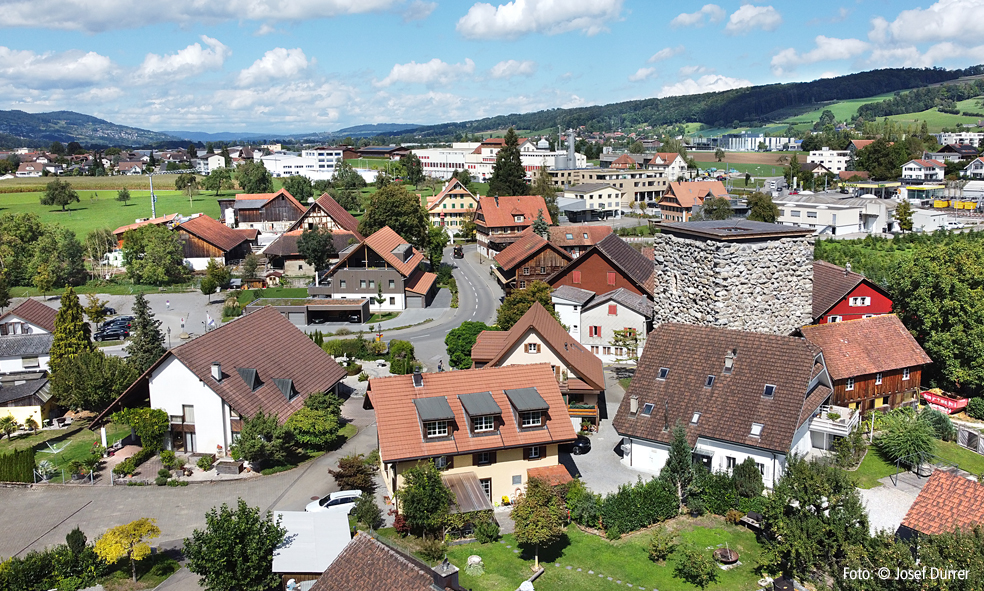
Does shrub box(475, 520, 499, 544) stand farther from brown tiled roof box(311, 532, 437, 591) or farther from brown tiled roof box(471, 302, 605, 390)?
brown tiled roof box(471, 302, 605, 390)

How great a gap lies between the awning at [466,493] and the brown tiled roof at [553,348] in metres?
9.78

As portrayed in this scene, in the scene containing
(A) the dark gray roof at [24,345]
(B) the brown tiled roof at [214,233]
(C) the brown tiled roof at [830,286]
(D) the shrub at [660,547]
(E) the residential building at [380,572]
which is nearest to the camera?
(E) the residential building at [380,572]

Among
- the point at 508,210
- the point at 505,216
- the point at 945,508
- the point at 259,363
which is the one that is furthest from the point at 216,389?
the point at 508,210

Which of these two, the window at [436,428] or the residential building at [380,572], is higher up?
the residential building at [380,572]

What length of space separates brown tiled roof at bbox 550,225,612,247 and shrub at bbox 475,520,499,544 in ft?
159

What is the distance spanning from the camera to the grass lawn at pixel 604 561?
23281 millimetres

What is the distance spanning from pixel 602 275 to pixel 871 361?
830 inches

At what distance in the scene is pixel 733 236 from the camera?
1571 inches

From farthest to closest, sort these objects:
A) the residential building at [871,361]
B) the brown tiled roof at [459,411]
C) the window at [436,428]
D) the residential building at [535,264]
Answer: the residential building at [535,264], the residential building at [871,361], the window at [436,428], the brown tiled roof at [459,411]

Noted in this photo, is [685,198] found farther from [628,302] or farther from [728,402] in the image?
[728,402]

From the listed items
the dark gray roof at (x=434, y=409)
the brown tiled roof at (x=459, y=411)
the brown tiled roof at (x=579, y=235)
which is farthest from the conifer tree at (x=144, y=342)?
the brown tiled roof at (x=579, y=235)

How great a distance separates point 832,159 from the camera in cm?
16962

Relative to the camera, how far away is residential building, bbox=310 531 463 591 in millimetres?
16219

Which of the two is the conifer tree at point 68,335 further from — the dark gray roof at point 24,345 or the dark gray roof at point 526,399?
the dark gray roof at point 526,399
